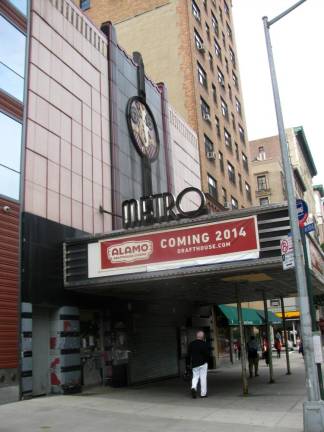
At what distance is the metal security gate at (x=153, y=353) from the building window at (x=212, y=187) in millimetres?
12773

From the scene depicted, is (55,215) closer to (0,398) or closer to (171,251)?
(171,251)

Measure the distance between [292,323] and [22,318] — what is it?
213ft

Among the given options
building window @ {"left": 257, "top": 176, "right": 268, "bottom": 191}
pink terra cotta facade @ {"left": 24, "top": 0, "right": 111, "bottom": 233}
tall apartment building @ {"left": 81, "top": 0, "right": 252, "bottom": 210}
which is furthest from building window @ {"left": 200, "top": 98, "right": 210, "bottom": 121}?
building window @ {"left": 257, "top": 176, "right": 268, "bottom": 191}

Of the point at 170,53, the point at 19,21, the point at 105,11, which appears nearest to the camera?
the point at 19,21

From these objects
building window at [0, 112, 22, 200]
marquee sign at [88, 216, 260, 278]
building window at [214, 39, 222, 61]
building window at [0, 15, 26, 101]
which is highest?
building window at [214, 39, 222, 61]

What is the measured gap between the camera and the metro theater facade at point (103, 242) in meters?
14.7

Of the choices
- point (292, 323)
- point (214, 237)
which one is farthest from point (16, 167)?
point (292, 323)

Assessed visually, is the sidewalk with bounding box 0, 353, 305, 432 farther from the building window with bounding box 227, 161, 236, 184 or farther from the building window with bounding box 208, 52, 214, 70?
the building window with bounding box 208, 52, 214, 70

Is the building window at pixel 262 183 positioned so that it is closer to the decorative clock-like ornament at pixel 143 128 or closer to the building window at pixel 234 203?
the building window at pixel 234 203

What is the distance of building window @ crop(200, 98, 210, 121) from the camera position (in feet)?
121

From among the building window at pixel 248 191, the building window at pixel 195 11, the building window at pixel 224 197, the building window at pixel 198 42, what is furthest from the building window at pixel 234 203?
the building window at pixel 195 11

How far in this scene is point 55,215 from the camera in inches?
663

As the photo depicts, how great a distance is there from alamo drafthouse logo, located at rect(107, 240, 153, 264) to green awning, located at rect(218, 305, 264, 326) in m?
17.5

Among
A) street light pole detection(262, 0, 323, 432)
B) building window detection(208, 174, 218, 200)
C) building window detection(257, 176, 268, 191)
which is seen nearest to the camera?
street light pole detection(262, 0, 323, 432)
